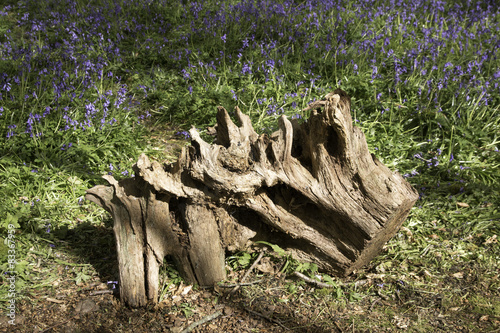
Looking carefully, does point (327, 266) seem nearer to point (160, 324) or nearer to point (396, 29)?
point (160, 324)

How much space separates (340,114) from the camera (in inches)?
106

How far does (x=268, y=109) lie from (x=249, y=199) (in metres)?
2.05

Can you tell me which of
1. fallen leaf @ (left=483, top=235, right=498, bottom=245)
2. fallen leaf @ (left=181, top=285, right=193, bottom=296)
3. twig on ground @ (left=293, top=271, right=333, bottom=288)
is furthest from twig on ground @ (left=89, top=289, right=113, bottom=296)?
fallen leaf @ (left=483, top=235, right=498, bottom=245)

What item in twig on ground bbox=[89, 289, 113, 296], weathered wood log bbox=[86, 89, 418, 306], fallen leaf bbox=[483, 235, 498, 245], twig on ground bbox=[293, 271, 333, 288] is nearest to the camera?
weathered wood log bbox=[86, 89, 418, 306]

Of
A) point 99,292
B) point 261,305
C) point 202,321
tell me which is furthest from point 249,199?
point 99,292

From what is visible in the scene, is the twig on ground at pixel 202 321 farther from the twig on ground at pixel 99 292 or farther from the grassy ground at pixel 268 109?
the twig on ground at pixel 99 292

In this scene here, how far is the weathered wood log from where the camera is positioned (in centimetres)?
269

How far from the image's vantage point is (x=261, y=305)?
2.80 m

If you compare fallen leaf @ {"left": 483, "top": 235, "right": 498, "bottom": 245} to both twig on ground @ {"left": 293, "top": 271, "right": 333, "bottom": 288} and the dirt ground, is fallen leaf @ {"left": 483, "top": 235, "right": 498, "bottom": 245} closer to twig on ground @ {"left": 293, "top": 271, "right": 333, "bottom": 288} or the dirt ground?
the dirt ground

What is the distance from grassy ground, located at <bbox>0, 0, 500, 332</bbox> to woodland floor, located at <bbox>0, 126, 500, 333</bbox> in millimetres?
15

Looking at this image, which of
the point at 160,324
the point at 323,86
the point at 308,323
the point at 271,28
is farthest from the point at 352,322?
the point at 271,28

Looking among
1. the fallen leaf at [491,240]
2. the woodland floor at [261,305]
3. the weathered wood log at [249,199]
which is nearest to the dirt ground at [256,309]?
the woodland floor at [261,305]

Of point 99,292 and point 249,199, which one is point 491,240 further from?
point 99,292

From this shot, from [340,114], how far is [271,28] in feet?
11.2
